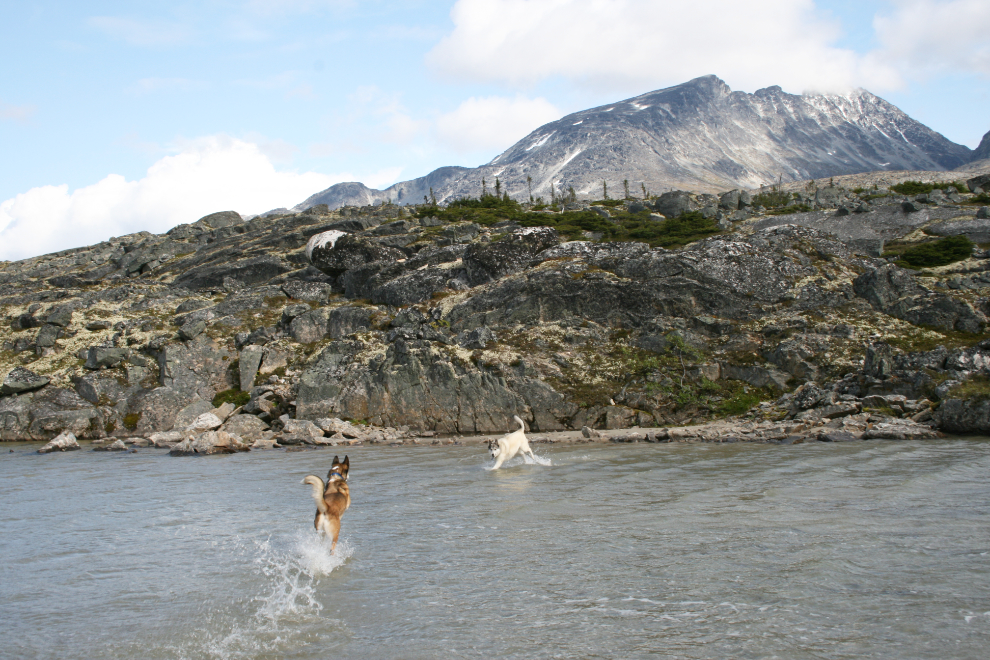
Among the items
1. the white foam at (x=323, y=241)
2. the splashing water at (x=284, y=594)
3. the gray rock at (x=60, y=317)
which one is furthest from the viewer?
the white foam at (x=323, y=241)

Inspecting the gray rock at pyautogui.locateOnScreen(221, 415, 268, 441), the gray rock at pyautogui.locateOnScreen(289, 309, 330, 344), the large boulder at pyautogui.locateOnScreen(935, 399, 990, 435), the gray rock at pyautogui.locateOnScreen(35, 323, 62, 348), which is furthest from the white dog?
the gray rock at pyautogui.locateOnScreen(35, 323, 62, 348)

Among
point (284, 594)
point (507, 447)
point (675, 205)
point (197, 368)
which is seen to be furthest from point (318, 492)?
point (675, 205)

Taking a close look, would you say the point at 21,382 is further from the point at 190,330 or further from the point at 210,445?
the point at 210,445

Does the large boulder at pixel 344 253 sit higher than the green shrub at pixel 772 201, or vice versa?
the green shrub at pixel 772 201

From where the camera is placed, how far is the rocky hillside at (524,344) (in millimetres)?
24250

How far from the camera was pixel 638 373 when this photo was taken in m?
26.4

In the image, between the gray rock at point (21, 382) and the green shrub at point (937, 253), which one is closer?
the gray rock at point (21, 382)

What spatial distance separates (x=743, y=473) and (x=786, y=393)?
1187 cm

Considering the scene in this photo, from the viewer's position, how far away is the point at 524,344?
93.2ft

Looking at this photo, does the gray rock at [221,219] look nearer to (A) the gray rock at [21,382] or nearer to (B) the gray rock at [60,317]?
(B) the gray rock at [60,317]

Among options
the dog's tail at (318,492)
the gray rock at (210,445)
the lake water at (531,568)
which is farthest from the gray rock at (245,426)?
the dog's tail at (318,492)

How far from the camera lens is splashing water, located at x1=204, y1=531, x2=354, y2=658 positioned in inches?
227

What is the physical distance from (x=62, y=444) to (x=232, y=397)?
7039 mm

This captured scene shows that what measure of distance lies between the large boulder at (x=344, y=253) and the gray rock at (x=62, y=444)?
20.9m
